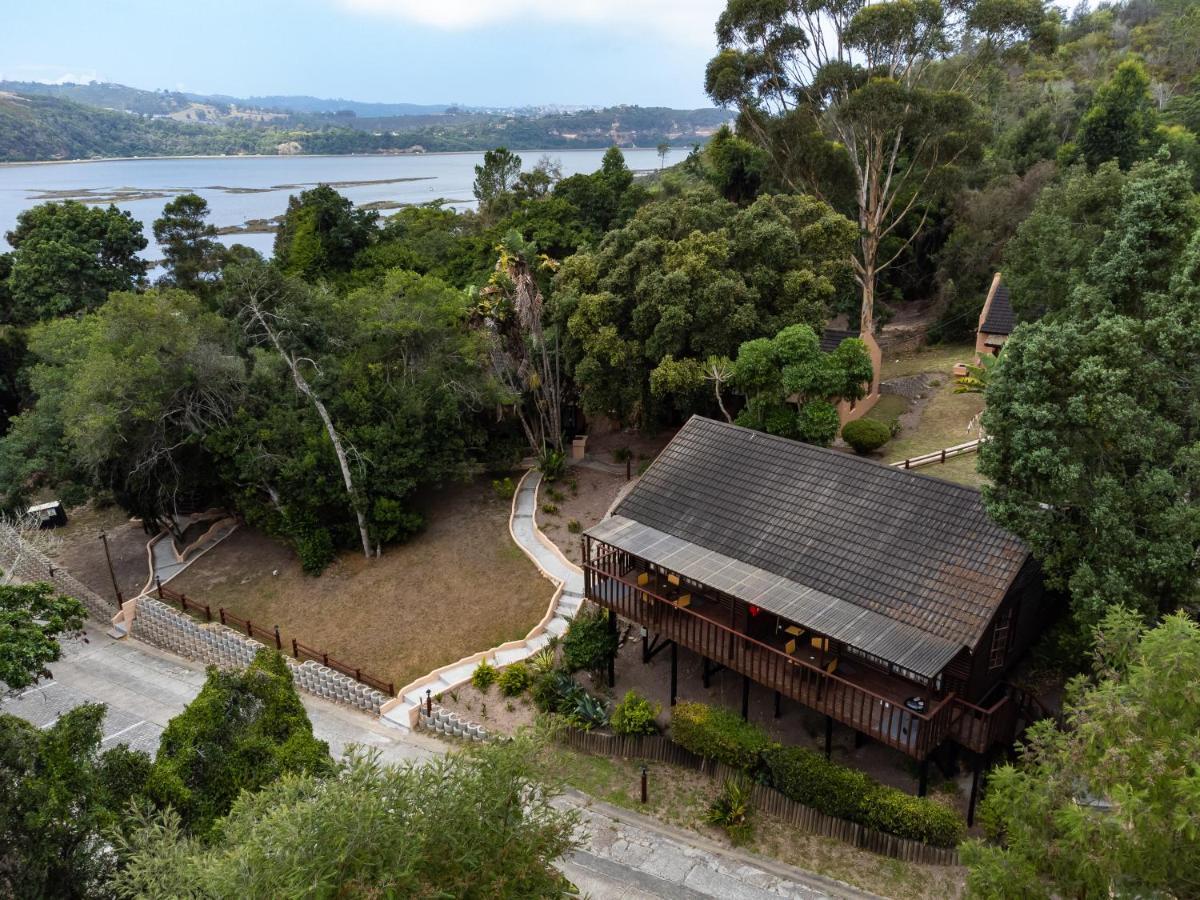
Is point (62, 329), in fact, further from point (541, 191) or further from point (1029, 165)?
point (1029, 165)

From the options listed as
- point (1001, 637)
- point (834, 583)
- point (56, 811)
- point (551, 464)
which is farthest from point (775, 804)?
point (551, 464)

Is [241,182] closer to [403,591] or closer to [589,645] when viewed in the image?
[403,591]

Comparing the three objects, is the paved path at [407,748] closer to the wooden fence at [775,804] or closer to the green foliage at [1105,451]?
the wooden fence at [775,804]

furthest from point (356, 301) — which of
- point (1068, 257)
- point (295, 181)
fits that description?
point (295, 181)

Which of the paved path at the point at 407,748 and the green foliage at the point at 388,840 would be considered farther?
the paved path at the point at 407,748

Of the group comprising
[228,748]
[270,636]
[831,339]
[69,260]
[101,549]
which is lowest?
[101,549]

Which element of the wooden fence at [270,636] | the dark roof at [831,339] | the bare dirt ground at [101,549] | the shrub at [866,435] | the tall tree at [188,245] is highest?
the tall tree at [188,245]

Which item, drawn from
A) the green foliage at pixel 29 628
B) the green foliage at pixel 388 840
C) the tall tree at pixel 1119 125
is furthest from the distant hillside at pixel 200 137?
the green foliage at pixel 388 840
